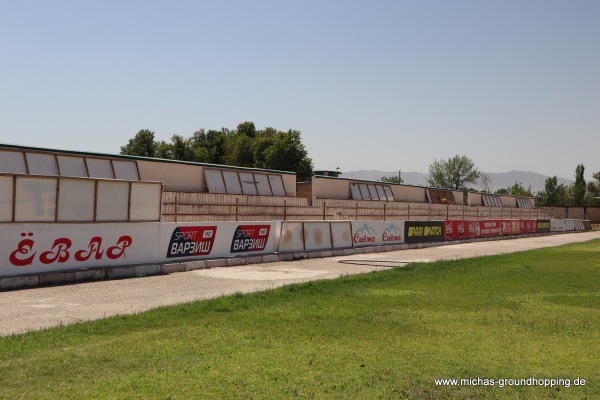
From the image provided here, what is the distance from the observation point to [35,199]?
49.6ft

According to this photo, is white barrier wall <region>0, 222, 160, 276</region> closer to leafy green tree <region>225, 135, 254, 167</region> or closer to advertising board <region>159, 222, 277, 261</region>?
advertising board <region>159, 222, 277, 261</region>

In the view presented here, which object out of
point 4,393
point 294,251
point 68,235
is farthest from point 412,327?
point 294,251

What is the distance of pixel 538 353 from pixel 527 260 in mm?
16893

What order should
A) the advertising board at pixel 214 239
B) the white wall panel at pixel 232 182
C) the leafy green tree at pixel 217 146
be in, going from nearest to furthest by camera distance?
the advertising board at pixel 214 239, the white wall panel at pixel 232 182, the leafy green tree at pixel 217 146

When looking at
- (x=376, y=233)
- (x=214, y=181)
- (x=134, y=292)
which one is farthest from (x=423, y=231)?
(x=134, y=292)

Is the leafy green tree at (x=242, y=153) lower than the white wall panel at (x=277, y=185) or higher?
higher

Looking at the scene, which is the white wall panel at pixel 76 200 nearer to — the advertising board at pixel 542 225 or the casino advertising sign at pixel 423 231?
the casino advertising sign at pixel 423 231

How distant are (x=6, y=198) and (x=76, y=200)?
1998mm

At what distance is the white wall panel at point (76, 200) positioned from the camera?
15.8m

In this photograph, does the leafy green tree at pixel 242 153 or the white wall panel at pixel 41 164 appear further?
the leafy green tree at pixel 242 153

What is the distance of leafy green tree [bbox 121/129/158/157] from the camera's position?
339 feet

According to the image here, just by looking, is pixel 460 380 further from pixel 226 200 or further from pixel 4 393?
pixel 226 200

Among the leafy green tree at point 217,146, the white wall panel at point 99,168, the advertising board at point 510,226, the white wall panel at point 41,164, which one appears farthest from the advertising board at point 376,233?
the leafy green tree at point 217,146

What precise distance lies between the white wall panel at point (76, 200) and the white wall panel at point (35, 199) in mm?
237
